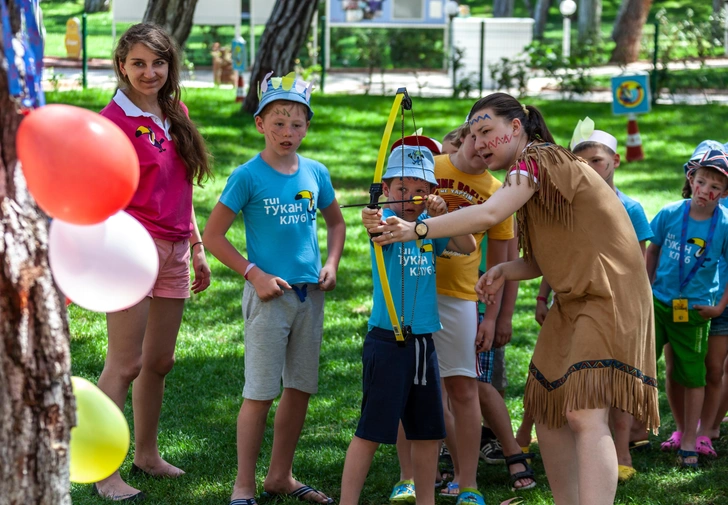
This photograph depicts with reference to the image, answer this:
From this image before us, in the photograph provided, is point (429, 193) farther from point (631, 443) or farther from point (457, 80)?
point (457, 80)

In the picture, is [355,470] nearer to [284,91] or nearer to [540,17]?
[284,91]

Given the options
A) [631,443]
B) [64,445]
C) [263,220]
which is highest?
[263,220]

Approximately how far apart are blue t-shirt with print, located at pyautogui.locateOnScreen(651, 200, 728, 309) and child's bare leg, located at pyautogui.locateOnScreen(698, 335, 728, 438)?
225 millimetres

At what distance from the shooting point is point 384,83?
15.7m

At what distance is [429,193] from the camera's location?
3605 mm

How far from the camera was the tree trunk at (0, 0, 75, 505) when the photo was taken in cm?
202

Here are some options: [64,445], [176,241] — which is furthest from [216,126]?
[64,445]

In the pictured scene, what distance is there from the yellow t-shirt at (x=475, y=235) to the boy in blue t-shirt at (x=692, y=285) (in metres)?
1.03

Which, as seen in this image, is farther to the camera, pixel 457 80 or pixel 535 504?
pixel 457 80

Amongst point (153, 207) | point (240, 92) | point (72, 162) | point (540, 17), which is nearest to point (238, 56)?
point (240, 92)

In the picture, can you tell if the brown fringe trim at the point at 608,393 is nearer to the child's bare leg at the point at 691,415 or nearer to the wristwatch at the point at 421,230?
the wristwatch at the point at 421,230

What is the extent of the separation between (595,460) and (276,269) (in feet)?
4.71

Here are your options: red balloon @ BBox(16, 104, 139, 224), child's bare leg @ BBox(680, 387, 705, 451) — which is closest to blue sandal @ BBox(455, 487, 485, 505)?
child's bare leg @ BBox(680, 387, 705, 451)

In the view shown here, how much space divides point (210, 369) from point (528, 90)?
1176cm
